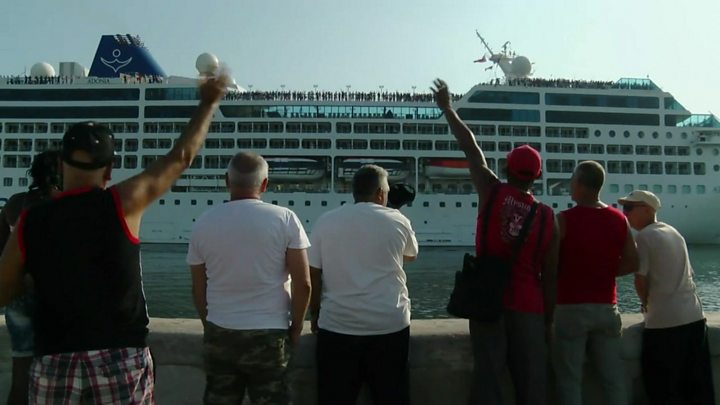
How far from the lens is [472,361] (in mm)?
2932

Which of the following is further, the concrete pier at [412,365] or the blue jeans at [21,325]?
the concrete pier at [412,365]

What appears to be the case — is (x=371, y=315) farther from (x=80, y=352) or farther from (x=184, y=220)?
(x=184, y=220)

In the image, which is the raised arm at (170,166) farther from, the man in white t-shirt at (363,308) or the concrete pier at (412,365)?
the concrete pier at (412,365)

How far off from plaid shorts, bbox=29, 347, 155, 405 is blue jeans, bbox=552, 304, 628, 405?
1892 millimetres

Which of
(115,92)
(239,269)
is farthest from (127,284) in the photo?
(115,92)

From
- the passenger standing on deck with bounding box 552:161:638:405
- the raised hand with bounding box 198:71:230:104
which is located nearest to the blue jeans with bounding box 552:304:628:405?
the passenger standing on deck with bounding box 552:161:638:405

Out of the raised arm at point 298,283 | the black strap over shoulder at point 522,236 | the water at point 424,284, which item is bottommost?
the water at point 424,284

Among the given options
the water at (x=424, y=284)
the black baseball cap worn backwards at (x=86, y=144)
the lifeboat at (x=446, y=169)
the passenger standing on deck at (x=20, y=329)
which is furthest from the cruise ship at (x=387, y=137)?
the black baseball cap worn backwards at (x=86, y=144)

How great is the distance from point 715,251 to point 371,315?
103 ft

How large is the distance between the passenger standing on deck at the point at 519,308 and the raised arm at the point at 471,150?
0.06 m

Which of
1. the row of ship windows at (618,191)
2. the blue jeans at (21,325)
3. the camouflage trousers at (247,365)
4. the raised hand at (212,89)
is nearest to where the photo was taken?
the raised hand at (212,89)

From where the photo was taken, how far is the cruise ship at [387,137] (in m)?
31.2

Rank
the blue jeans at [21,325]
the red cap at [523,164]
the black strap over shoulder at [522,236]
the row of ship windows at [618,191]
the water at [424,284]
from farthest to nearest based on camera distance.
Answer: the row of ship windows at [618,191], the water at [424,284], the red cap at [523,164], the black strap over shoulder at [522,236], the blue jeans at [21,325]

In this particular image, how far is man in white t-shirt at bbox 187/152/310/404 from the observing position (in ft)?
7.68
